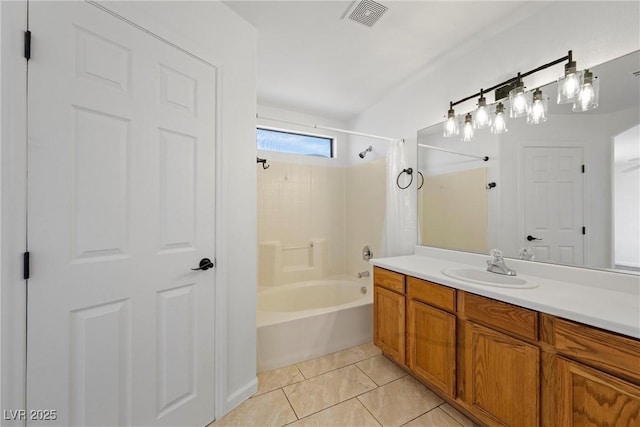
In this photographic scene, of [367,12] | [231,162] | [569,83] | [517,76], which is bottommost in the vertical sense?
[231,162]

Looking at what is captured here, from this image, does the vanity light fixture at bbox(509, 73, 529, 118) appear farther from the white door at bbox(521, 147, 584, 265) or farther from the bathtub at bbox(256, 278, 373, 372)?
the bathtub at bbox(256, 278, 373, 372)

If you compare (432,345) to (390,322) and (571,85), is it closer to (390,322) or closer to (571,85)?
(390,322)

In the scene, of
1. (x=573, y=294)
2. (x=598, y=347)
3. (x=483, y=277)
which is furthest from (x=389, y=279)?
(x=598, y=347)

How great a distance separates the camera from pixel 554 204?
1.49 m

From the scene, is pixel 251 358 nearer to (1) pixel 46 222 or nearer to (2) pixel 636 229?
(1) pixel 46 222

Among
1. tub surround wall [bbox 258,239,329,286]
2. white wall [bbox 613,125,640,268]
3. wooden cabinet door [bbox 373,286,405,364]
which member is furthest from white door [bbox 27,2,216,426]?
white wall [bbox 613,125,640,268]

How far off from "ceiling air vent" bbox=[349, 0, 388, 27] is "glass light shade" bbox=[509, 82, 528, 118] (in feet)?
3.28

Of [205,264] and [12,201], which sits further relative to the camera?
[205,264]

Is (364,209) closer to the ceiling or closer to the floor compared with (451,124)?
closer to the floor

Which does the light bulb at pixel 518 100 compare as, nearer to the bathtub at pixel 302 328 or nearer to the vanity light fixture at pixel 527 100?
the vanity light fixture at pixel 527 100

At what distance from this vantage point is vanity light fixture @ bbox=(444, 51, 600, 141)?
1.31 m

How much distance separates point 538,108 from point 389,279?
4.87 feet

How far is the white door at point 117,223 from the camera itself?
921 millimetres

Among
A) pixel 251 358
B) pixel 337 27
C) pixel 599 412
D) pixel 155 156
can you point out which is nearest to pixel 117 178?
pixel 155 156
